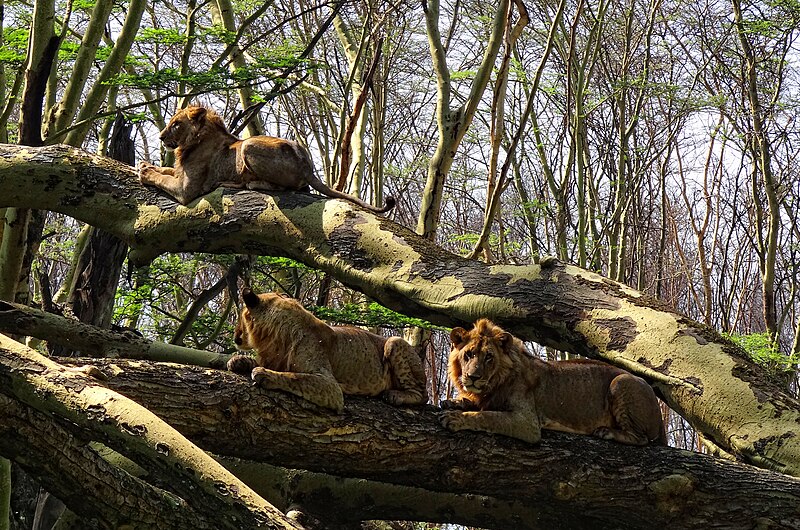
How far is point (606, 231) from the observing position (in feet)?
48.3

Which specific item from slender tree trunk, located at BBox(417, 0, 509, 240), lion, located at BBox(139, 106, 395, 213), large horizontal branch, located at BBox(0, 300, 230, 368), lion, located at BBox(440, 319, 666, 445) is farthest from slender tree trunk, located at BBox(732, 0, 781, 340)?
large horizontal branch, located at BBox(0, 300, 230, 368)

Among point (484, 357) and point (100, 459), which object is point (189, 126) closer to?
point (484, 357)

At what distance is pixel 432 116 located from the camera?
66.8 ft

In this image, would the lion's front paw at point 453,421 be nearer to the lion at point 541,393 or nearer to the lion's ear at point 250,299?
the lion at point 541,393

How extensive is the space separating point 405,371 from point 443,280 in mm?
674

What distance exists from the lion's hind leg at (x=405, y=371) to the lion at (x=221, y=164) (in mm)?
1058

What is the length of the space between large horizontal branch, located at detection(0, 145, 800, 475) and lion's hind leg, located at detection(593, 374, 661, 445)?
1.19ft

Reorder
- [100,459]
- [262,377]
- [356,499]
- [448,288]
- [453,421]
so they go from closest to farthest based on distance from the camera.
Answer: [100,459] → [262,377] → [453,421] → [448,288] → [356,499]

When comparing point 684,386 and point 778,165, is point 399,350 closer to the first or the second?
point 684,386

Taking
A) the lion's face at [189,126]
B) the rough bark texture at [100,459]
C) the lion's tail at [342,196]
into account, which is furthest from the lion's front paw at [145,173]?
the rough bark texture at [100,459]

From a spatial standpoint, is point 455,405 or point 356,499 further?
point 356,499

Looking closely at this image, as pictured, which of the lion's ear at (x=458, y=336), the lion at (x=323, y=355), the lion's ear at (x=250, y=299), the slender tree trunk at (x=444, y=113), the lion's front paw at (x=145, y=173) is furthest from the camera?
the slender tree trunk at (x=444, y=113)

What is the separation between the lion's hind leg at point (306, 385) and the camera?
535 centimetres

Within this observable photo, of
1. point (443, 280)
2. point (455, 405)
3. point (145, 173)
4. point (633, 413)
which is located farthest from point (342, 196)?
point (633, 413)
